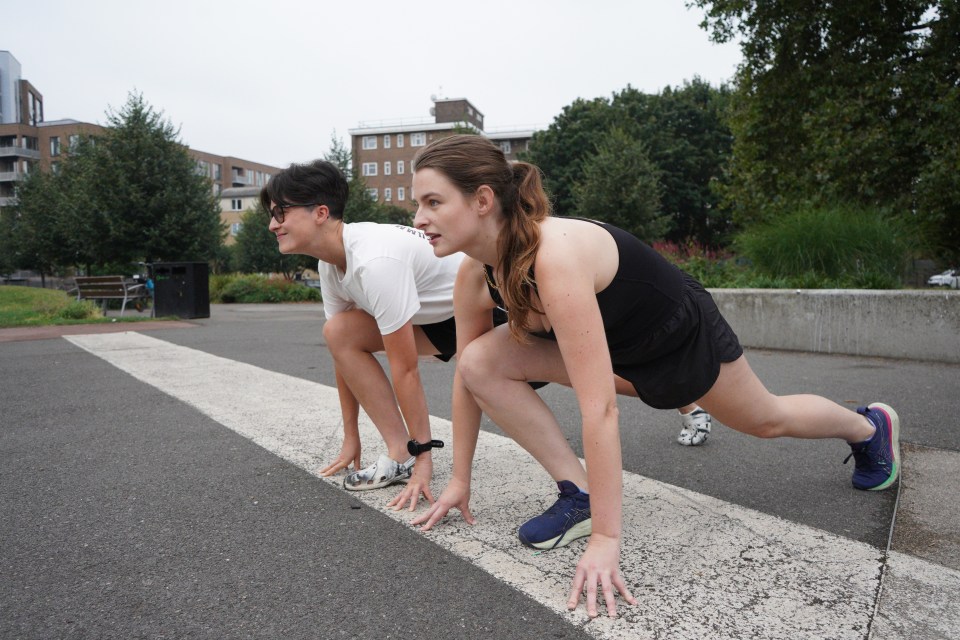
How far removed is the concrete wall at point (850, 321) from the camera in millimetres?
6500

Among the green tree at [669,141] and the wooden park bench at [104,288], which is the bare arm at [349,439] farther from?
the green tree at [669,141]

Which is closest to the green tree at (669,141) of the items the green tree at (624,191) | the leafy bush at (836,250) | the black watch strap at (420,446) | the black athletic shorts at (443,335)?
the green tree at (624,191)

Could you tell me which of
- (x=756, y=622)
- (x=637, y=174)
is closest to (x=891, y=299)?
(x=756, y=622)

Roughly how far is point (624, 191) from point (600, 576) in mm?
27611

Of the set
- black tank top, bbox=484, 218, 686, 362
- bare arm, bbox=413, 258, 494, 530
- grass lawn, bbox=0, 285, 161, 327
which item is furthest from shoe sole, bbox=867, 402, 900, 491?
grass lawn, bbox=0, 285, 161, 327

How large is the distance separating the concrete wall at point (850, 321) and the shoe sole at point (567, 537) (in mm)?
5711

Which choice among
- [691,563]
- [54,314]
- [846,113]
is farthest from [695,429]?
[54,314]

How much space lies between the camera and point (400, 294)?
271 centimetres

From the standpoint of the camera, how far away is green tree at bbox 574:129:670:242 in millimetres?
28047

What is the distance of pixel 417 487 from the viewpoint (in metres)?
2.69

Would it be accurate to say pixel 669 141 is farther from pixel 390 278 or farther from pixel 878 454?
pixel 390 278

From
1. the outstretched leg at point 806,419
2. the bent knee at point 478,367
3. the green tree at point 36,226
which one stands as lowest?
the outstretched leg at point 806,419

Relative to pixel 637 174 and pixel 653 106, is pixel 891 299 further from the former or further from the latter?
pixel 653 106

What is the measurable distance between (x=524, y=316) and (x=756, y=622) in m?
1.03
